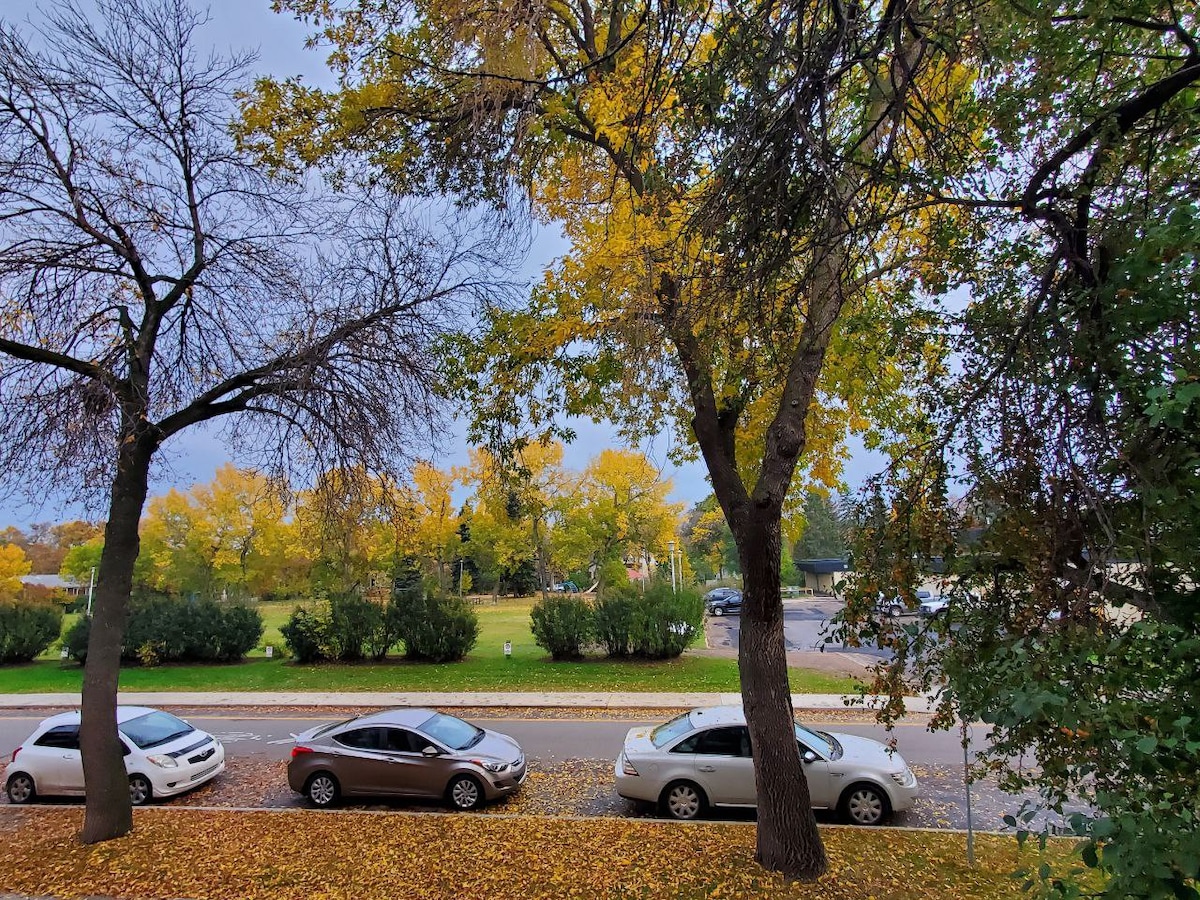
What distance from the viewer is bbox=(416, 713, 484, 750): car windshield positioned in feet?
34.3

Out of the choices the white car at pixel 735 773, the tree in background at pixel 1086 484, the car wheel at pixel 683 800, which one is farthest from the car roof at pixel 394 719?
the tree in background at pixel 1086 484

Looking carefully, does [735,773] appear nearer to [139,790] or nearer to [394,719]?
[394,719]

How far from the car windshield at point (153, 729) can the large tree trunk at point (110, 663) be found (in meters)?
3.14

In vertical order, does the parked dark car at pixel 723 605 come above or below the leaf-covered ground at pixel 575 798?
below

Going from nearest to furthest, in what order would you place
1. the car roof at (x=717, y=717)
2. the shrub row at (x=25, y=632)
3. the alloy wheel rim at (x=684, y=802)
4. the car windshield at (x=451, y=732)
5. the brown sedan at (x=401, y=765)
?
1. the alloy wheel rim at (x=684, y=802)
2. the car roof at (x=717, y=717)
3. the brown sedan at (x=401, y=765)
4. the car windshield at (x=451, y=732)
5. the shrub row at (x=25, y=632)

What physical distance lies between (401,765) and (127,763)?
14.2ft

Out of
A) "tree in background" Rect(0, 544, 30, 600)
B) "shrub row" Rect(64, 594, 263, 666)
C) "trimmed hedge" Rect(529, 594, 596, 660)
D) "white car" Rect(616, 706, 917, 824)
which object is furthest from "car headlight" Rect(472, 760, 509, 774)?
"tree in background" Rect(0, 544, 30, 600)

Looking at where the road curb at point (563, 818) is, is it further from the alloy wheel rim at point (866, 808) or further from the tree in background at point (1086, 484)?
the tree in background at point (1086, 484)

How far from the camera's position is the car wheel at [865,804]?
357 inches

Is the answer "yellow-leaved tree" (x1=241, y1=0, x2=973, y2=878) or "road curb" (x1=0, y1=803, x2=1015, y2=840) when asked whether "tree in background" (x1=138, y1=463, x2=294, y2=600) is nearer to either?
"road curb" (x1=0, y1=803, x2=1015, y2=840)

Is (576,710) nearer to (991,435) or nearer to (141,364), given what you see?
(141,364)

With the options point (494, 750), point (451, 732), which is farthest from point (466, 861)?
point (451, 732)

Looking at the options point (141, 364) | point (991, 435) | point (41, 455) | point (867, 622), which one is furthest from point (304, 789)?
point (991, 435)

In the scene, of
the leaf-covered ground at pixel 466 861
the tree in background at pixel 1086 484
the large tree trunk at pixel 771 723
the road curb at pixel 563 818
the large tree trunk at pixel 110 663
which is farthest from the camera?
the road curb at pixel 563 818
